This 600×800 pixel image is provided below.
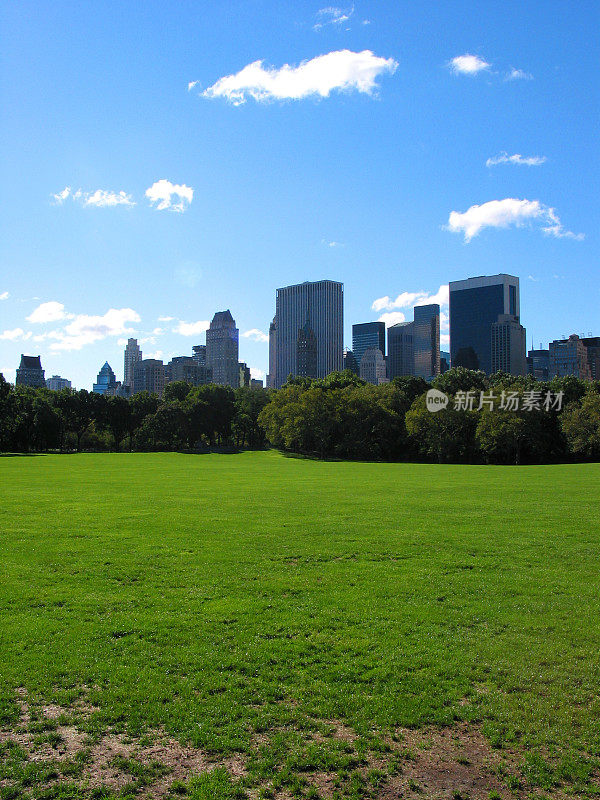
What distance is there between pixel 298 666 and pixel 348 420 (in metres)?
83.5

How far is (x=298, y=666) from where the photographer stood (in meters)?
8.33

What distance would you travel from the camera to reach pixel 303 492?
32125 millimetres

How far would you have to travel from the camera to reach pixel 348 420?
91.5m

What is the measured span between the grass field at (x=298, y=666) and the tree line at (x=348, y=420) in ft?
217

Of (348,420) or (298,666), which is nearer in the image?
(298,666)

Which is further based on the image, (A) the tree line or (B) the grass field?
(A) the tree line

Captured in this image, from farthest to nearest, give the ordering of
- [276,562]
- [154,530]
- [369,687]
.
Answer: [154,530] → [276,562] → [369,687]

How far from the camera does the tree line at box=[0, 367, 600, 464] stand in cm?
7962

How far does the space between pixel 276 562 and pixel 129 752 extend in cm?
801

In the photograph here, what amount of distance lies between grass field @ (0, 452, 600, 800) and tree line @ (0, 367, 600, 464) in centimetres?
6608

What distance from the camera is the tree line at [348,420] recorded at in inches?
3135

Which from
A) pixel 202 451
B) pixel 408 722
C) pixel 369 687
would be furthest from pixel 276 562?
pixel 202 451

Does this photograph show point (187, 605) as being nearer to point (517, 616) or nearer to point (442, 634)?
point (442, 634)

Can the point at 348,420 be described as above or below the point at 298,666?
above
